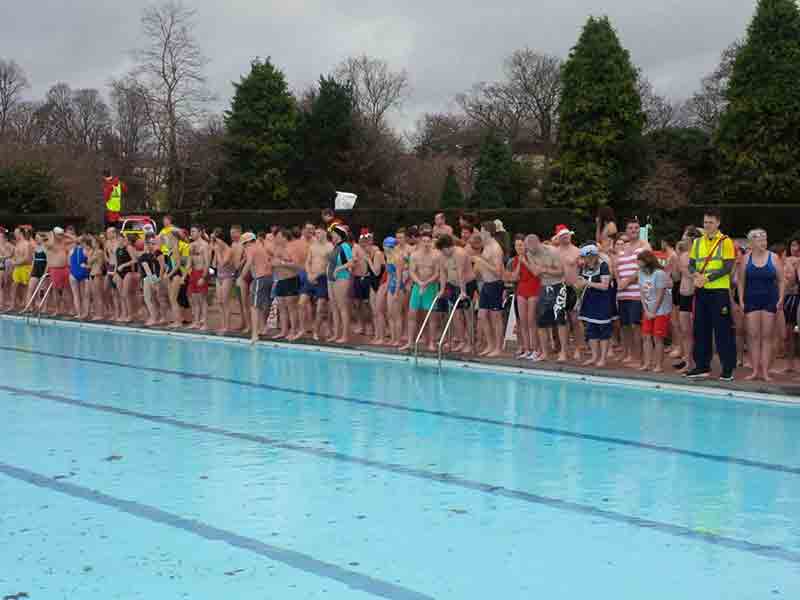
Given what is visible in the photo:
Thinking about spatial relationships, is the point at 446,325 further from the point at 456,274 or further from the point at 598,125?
the point at 598,125

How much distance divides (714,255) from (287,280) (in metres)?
7.37

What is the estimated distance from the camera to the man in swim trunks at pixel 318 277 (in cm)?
1675

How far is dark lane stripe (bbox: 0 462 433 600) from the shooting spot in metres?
5.33

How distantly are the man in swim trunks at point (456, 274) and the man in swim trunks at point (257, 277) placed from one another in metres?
3.58

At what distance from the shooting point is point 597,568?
5684 mm

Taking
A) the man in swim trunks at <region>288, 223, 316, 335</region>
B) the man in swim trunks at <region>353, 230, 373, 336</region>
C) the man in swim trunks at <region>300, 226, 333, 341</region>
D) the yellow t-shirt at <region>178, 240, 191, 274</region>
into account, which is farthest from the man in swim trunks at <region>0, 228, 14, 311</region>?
the man in swim trunks at <region>353, 230, 373, 336</region>

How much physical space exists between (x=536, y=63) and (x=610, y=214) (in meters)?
52.8

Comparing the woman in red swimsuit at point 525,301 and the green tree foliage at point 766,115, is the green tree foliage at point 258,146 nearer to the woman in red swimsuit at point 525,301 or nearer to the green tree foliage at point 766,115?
the green tree foliage at point 766,115

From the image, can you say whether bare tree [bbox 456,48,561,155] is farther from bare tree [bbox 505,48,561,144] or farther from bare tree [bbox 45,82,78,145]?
bare tree [bbox 45,82,78,145]

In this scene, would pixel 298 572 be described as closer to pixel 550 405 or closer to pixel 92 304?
pixel 550 405

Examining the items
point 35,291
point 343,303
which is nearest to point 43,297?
point 35,291

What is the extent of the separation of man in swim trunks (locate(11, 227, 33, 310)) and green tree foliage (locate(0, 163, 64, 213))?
74.2 ft

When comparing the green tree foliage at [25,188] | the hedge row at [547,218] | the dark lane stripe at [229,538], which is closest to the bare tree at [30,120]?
the green tree foliage at [25,188]

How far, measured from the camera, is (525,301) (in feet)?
46.7
